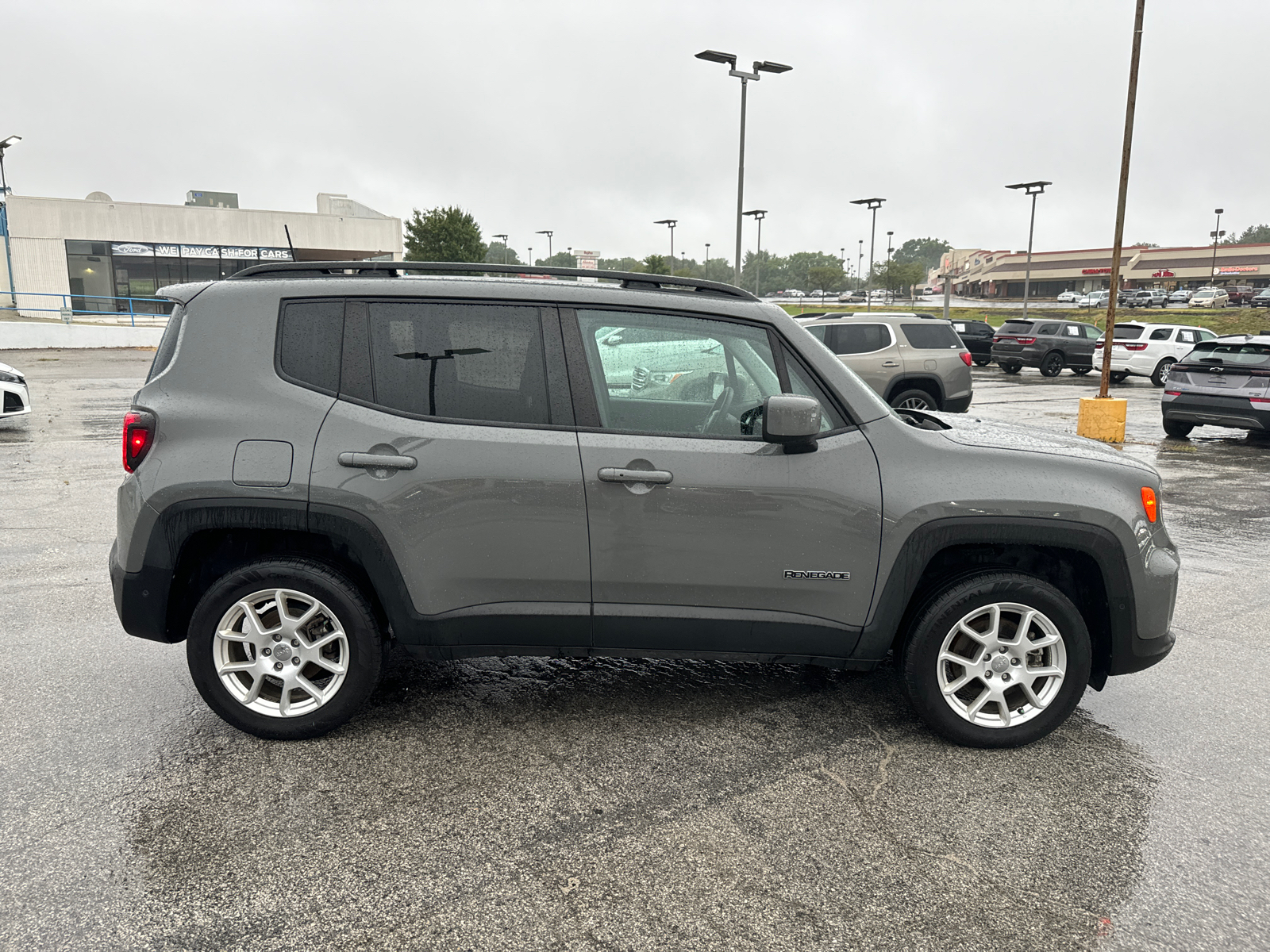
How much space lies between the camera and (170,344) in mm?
3697

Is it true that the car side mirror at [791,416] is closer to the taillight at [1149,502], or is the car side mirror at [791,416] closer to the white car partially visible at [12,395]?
the taillight at [1149,502]

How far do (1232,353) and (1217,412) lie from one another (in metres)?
0.82

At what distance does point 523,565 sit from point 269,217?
5521 cm

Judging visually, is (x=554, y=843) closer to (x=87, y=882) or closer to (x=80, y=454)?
(x=87, y=882)

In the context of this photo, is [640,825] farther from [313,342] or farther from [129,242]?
[129,242]

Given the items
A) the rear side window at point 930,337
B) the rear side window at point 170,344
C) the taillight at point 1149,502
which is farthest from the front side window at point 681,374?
the rear side window at point 930,337

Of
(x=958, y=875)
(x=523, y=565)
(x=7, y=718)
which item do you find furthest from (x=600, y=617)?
(x=7, y=718)

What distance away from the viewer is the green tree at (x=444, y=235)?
62781 mm

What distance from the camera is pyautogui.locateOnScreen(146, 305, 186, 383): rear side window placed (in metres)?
3.65

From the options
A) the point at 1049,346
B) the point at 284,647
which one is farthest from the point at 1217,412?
the point at 1049,346

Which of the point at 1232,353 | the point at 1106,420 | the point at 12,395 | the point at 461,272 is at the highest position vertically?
the point at 461,272

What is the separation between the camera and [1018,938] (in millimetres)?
2576

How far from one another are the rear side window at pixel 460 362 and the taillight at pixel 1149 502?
2.38 meters

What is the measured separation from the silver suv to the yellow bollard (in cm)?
172
